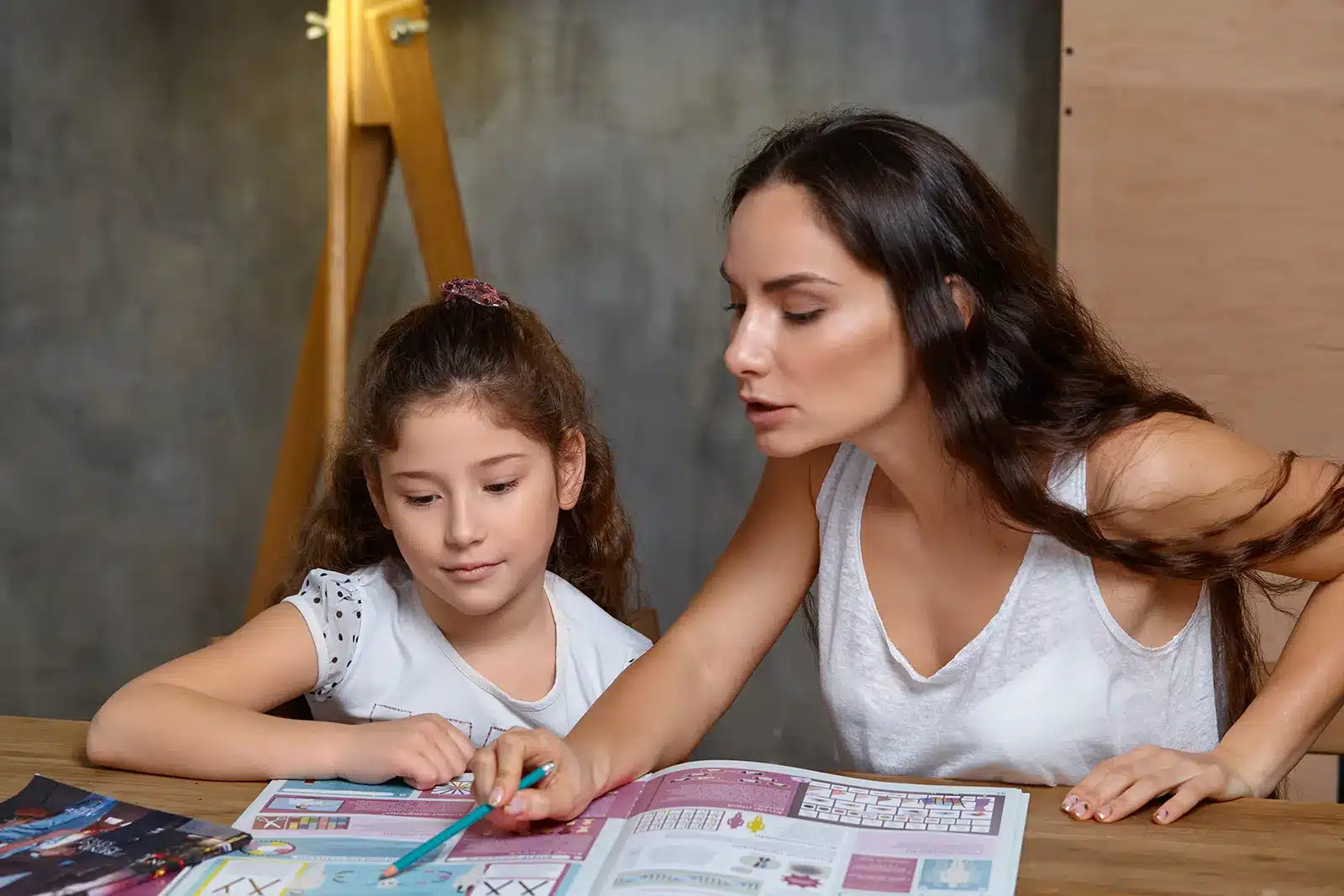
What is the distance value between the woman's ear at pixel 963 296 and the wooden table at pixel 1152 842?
1.40 feet

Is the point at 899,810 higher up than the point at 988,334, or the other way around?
the point at 988,334

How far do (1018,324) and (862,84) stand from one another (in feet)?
4.32

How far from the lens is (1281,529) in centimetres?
128

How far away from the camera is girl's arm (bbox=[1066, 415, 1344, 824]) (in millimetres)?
1226

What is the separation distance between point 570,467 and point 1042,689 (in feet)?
1.72

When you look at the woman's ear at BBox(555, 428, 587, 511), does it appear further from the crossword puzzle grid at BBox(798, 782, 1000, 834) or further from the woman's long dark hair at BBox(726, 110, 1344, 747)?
the crossword puzzle grid at BBox(798, 782, 1000, 834)

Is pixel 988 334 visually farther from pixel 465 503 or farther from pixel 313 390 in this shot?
pixel 313 390

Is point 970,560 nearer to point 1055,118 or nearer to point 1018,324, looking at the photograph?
point 1018,324

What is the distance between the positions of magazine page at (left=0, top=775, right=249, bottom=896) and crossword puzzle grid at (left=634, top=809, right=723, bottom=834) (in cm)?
28

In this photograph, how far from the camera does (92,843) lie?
A: 1043 millimetres

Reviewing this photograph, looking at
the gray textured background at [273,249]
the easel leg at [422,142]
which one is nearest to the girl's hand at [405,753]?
the easel leg at [422,142]

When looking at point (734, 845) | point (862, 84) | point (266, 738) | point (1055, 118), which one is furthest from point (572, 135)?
point (734, 845)

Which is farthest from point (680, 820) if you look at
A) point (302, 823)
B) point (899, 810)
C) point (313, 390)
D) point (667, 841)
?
point (313, 390)

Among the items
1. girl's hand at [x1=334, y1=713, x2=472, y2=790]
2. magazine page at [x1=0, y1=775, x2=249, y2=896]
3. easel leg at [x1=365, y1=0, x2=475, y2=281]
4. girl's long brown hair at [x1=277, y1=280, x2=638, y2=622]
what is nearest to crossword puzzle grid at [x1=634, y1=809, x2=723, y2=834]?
girl's hand at [x1=334, y1=713, x2=472, y2=790]
